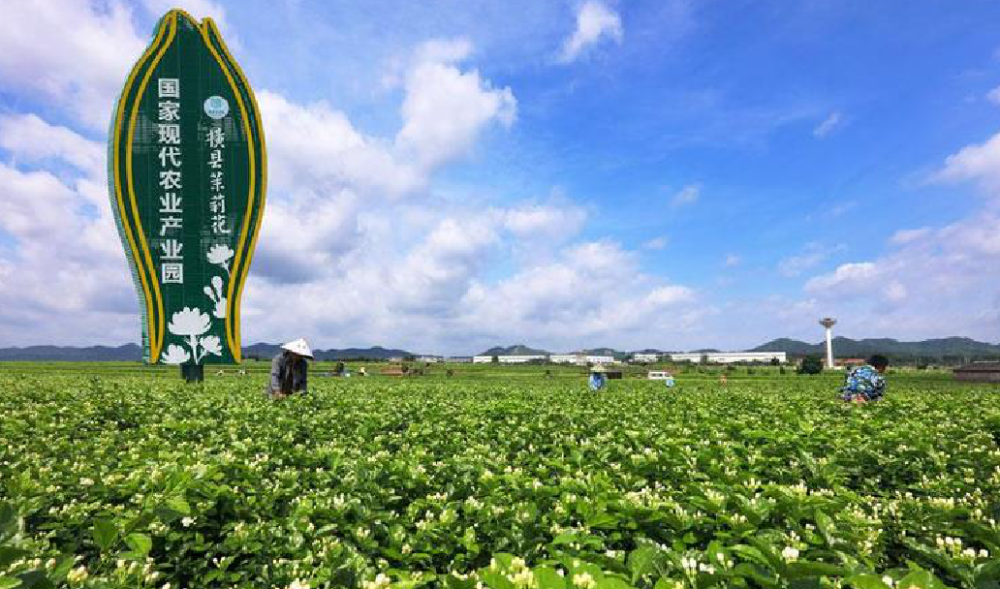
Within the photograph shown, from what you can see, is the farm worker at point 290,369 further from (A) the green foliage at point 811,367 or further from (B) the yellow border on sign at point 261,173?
(A) the green foliage at point 811,367

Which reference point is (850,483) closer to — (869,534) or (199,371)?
(869,534)

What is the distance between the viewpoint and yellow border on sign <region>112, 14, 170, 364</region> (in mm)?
20656

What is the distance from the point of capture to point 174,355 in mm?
22047

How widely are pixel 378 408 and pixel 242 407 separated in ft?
7.14

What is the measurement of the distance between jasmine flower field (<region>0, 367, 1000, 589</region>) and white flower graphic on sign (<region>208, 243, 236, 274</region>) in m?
15.6

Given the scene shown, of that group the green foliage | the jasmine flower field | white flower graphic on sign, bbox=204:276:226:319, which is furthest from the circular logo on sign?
the green foliage

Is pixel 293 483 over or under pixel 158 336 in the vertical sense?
under

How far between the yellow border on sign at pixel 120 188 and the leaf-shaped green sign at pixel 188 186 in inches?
1.5

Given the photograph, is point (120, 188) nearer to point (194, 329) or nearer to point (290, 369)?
point (194, 329)

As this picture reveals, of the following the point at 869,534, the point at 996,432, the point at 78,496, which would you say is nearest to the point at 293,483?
the point at 78,496

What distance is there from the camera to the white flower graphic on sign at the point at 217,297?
22234mm

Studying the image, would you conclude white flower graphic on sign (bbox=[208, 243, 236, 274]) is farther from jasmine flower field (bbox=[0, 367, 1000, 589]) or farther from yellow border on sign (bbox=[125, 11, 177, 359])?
jasmine flower field (bbox=[0, 367, 1000, 589])

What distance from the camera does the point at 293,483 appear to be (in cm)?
448

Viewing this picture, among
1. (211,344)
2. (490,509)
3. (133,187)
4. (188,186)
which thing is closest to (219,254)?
(188,186)
